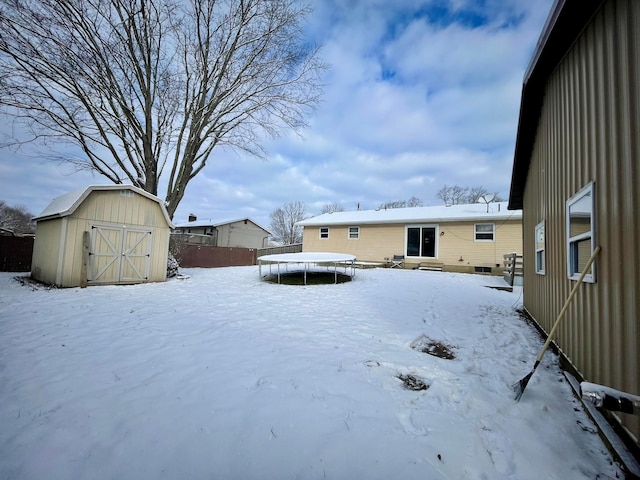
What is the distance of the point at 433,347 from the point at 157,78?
14.2 metres

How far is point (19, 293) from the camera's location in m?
6.65

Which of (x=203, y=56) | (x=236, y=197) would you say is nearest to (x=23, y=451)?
(x=203, y=56)

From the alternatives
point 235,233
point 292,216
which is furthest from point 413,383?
point 292,216

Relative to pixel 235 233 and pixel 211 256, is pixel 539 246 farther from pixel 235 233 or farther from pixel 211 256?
pixel 235 233

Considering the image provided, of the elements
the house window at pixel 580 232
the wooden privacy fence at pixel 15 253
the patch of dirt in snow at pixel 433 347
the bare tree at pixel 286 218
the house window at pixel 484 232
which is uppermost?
the bare tree at pixel 286 218

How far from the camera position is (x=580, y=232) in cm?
288

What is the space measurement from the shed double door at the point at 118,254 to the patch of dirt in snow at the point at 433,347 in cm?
895

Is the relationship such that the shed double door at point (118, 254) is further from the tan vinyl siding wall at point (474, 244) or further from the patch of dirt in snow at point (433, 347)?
the tan vinyl siding wall at point (474, 244)

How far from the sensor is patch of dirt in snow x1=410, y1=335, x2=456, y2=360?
356 cm

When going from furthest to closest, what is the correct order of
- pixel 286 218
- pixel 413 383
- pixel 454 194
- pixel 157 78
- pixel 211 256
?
pixel 286 218
pixel 454 194
pixel 211 256
pixel 157 78
pixel 413 383

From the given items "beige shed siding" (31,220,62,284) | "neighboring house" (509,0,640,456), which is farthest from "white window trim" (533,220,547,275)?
"beige shed siding" (31,220,62,284)

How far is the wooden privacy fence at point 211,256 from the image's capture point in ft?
50.4

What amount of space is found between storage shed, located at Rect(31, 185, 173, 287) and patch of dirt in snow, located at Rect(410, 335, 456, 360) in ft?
29.4

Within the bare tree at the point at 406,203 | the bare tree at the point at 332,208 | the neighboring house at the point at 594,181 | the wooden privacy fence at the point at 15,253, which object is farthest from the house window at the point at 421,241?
the bare tree at the point at 332,208
